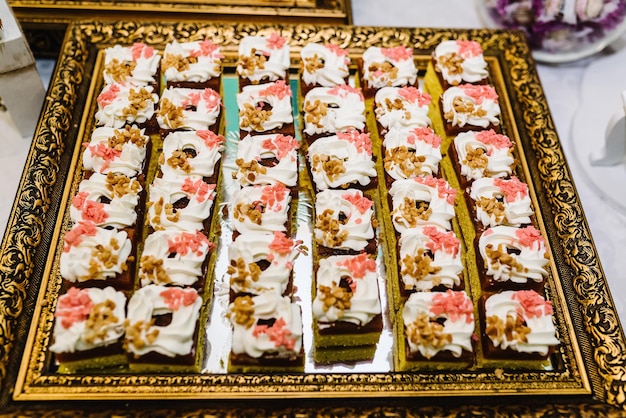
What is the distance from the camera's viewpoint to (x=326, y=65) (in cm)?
267

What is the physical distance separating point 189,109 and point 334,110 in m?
0.62

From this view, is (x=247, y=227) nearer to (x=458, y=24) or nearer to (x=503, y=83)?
(x=503, y=83)

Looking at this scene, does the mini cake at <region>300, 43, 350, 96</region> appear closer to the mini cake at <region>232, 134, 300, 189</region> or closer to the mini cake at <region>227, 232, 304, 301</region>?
the mini cake at <region>232, 134, 300, 189</region>

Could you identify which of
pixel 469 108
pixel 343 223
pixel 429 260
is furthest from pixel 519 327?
pixel 469 108

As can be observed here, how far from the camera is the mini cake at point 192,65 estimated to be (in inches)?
101

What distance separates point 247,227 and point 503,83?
4.86ft

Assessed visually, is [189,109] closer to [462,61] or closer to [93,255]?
[93,255]

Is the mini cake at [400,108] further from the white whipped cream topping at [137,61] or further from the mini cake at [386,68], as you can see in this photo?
the white whipped cream topping at [137,61]

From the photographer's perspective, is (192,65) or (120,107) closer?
(120,107)

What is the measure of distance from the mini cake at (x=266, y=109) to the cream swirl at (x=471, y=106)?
0.70 metres

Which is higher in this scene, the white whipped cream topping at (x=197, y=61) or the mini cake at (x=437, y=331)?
the white whipped cream topping at (x=197, y=61)

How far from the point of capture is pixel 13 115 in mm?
2588

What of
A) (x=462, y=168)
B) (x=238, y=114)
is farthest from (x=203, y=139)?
(x=462, y=168)

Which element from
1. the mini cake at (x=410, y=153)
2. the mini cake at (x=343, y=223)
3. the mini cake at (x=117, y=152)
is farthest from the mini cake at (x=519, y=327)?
the mini cake at (x=117, y=152)
